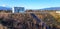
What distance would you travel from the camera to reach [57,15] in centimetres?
959

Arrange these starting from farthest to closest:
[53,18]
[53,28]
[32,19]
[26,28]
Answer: [53,18], [53,28], [32,19], [26,28]

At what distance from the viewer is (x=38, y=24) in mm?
5883

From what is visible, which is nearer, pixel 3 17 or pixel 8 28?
pixel 8 28

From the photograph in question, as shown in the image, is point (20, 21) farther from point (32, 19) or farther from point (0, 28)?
point (0, 28)

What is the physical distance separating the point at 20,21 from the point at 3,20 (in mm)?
696

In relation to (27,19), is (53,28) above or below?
below

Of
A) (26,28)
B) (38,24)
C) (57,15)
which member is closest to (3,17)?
(26,28)

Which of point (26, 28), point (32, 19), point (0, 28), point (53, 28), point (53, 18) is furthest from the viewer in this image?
point (53, 18)

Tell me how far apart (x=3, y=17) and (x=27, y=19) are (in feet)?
3.36

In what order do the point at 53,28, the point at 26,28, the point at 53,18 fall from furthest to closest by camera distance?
the point at 53,18 < the point at 53,28 < the point at 26,28

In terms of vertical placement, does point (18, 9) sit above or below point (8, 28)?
above

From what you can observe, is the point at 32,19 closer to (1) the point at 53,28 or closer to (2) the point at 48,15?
(1) the point at 53,28

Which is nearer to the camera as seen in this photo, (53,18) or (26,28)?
(26,28)

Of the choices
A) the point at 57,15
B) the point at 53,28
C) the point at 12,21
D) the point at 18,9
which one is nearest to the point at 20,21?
the point at 12,21
